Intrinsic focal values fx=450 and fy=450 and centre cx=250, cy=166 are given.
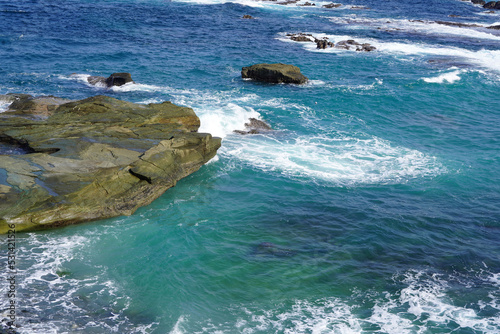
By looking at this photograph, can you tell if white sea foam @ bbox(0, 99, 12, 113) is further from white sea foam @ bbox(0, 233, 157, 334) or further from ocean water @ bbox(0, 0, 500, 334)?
white sea foam @ bbox(0, 233, 157, 334)

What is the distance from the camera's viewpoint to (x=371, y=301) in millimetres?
13969

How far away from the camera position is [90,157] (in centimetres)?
1839

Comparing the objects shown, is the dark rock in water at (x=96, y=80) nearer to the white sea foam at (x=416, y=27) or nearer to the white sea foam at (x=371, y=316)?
the white sea foam at (x=371, y=316)

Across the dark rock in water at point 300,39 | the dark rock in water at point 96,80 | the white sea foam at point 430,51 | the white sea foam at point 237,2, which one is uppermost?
the white sea foam at point 237,2

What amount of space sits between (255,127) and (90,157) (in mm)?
11373

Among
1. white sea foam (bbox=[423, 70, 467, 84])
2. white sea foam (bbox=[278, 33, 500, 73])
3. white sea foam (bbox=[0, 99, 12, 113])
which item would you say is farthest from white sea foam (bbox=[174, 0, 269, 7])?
white sea foam (bbox=[0, 99, 12, 113])

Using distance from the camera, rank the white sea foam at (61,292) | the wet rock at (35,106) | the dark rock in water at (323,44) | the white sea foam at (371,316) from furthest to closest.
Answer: the dark rock in water at (323,44)
the wet rock at (35,106)
the white sea foam at (371,316)
the white sea foam at (61,292)

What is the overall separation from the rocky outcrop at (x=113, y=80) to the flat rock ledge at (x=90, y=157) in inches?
346

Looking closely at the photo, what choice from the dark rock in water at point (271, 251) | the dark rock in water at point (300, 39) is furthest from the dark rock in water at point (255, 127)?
the dark rock in water at point (300, 39)

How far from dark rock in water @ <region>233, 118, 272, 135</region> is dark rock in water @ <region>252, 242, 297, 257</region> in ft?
36.6

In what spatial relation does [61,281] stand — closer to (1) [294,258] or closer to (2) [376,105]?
(1) [294,258]

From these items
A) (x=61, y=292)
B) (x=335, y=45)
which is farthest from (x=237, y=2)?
(x=61, y=292)

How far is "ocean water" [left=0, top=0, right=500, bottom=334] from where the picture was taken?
13.3 meters

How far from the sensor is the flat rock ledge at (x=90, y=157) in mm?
16078
